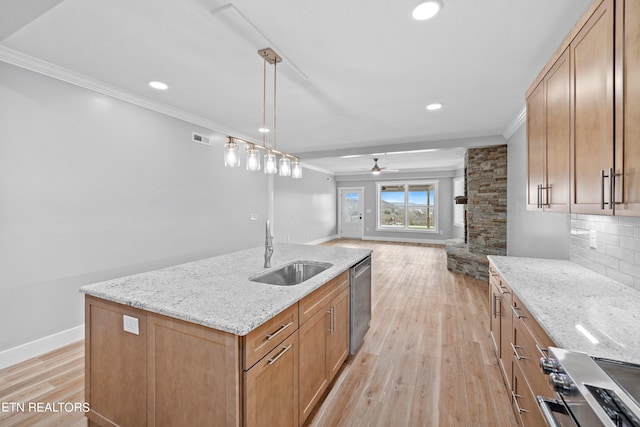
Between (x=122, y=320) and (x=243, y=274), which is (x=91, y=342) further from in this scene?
(x=243, y=274)

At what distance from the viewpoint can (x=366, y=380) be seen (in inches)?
85.7

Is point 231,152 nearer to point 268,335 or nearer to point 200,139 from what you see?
point 268,335

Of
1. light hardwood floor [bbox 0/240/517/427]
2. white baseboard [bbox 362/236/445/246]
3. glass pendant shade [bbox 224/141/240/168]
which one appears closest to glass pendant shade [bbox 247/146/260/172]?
glass pendant shade [bbox 224/141/240/168]

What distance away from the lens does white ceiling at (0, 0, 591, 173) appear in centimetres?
171

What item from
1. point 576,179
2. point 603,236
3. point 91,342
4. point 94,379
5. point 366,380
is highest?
point 576,179

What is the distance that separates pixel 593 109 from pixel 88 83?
3928mm

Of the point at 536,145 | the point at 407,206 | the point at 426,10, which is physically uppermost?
the point at 426,10

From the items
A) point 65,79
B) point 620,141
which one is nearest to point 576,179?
point 620,141

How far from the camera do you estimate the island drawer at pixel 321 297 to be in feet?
5.26

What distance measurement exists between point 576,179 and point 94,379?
2928mm

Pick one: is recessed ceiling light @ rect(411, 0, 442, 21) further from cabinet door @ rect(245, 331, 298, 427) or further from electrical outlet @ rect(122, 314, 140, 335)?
electrical outlet @ rect(122, 314, 140, 335)

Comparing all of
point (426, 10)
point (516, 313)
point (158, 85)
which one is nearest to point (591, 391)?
point (516, 313)

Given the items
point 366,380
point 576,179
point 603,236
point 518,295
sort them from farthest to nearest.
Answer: point 366,380 → point 603,236 → point 518,295 → point 576,179

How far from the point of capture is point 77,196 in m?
2.66
